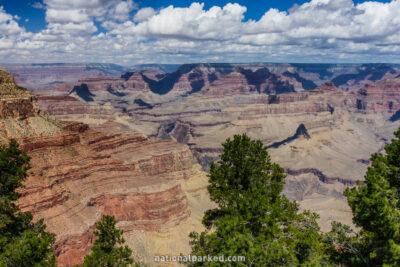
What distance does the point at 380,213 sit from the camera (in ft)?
56.4

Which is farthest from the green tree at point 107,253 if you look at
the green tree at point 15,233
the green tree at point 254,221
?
the green tree at point 254,221

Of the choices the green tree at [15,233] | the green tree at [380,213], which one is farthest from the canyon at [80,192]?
the green tree at [380,213]

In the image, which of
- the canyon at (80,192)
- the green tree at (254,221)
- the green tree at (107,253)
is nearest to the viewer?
the green tree at (254,221)

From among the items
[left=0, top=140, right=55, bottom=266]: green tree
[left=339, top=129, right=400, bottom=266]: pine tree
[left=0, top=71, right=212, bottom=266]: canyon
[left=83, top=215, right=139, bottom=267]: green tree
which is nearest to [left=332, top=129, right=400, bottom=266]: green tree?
[left=339, top=129, right=400, bottom=266]: pine tree

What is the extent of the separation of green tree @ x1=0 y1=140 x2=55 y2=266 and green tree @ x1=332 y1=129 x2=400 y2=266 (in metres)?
23.4

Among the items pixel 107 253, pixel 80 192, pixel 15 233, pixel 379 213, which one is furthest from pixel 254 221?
pixel 80 192

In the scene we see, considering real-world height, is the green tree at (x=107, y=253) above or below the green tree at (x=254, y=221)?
below

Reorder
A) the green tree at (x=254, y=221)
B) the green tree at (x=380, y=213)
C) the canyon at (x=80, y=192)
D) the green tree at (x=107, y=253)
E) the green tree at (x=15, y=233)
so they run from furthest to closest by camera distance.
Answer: the canyon at (x=80, y=192) → the green tree at (x=107, y=253) → the green tree at (x=15, y=233) → the green tree at (x=254, y=221) → the green tree at (x=380, y=213)

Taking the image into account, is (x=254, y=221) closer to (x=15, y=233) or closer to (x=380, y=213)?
(x=380, y=213)

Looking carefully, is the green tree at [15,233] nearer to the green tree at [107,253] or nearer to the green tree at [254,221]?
the green tree at [107,253]

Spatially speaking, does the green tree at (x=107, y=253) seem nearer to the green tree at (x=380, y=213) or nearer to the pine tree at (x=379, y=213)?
the pine tree at (x=379, y=213)

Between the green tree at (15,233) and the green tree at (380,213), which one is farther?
the green tree at (15,233)

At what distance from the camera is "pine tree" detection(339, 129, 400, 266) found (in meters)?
17.0

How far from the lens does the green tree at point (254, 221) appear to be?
61.2ft
